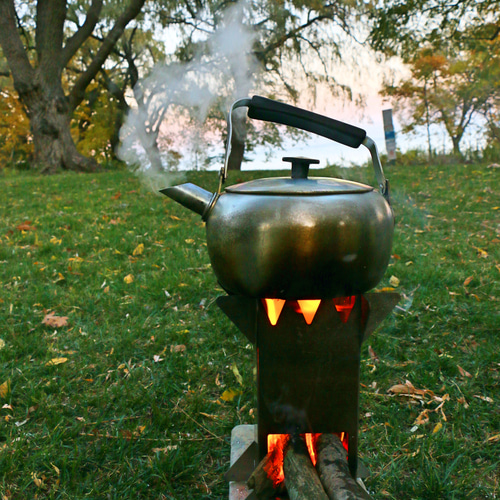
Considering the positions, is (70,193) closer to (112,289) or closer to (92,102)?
(112,289)

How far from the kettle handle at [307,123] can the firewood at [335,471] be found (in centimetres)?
91

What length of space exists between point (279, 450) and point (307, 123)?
48.3 inches

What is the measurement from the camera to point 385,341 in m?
3.09

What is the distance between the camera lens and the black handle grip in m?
1.62

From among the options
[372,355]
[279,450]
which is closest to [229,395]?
[279,450]

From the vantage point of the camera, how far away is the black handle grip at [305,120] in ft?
5.30

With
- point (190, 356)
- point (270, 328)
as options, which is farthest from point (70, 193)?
point (270, 328)

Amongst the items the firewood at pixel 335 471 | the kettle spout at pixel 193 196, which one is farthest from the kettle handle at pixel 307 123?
the firewood at pixel 335 471

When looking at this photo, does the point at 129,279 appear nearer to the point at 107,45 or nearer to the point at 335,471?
the point at 335,471

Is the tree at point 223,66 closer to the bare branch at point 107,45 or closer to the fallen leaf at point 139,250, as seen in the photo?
the fallen leaf at point 139,250

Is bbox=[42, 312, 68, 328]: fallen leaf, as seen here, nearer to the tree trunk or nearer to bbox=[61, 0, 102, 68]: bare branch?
the tree trunk

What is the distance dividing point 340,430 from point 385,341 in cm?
150

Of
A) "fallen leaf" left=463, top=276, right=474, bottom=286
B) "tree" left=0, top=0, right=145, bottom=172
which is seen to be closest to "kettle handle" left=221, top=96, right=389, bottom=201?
"fallen leaf" left=463, top=276, right=474, bottom=286

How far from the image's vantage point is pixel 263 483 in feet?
5.53
